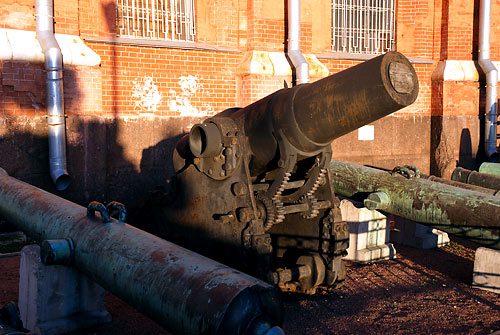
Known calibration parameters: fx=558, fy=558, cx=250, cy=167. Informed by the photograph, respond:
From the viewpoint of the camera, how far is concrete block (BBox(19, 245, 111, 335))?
4305 mm

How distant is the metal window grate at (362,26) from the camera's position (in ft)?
36.3

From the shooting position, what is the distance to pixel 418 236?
816 cm

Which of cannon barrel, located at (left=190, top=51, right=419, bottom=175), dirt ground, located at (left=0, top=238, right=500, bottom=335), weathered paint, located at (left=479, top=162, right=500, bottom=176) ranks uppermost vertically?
cannon barrel, located at (left=190, top=51, right=419, bottom=175)

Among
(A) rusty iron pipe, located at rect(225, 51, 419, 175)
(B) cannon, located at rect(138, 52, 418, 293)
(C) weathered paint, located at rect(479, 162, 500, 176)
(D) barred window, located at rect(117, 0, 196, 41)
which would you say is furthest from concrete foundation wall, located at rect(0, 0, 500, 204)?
(A) rusty iron pipe, located at rect(225, 51, 419, 175)

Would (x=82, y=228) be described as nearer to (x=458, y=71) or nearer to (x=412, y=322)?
(x=412, y=322)

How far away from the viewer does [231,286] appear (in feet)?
9.09

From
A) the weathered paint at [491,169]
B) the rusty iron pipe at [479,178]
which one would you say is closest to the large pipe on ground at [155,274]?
the rusty iron pipe at [479,178]

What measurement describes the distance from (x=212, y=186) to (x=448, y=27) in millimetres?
8164

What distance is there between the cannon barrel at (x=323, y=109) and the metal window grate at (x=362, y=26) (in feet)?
19.5

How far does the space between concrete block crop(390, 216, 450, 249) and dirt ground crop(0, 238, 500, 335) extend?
88cm

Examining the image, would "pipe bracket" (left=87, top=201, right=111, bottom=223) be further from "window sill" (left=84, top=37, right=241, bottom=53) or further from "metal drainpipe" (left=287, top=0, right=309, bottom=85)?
"metal drainpipe" (left=287, top=0, right=309, bottom=85)

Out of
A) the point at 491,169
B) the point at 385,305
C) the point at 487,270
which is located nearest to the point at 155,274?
the point at 385,305

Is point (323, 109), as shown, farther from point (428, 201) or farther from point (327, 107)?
point (428, 201)

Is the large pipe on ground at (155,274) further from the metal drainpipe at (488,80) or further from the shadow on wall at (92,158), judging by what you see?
the metal drainpipe at (488,80)
